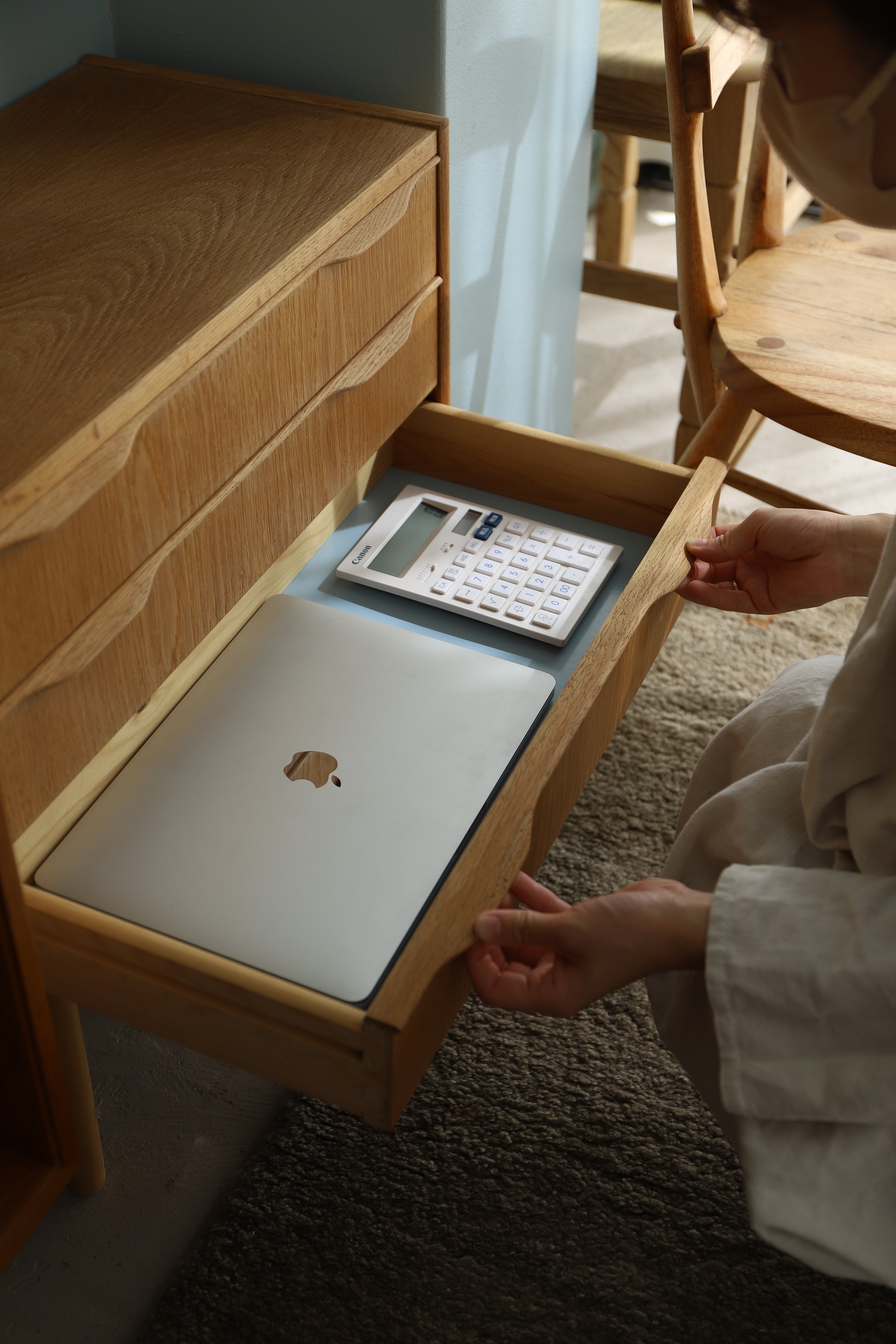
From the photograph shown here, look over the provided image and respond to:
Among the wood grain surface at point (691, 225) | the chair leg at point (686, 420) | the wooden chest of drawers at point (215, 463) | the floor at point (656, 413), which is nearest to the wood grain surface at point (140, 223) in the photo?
the wooden chest of drawers at point (215, 463)

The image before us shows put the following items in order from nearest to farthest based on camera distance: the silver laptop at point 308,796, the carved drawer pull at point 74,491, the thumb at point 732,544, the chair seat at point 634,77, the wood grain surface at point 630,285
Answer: the carved drawer pull at point 74,491 < the silver laptop at point 308,796 < the thumb at point 732,544 < the chair seat at point 634,77 < the wood grain surface at point 630,285

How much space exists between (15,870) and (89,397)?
279 millimetres

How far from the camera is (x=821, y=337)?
1272 millimetres

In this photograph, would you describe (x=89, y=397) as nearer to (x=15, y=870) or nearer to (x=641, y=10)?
(x=15, y=870)

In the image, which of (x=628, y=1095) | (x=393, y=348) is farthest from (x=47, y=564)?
(x=628, y=1095)

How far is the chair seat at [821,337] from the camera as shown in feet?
3.87

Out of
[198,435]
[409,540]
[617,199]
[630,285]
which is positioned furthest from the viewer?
[617,199]

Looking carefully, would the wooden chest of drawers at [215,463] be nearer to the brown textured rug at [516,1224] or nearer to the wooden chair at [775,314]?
the wooden chair at [775,314]

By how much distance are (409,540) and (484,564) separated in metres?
0.08

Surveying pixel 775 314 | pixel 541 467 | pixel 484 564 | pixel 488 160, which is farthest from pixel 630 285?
pixel 484 564

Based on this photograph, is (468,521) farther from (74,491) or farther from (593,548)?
(74,491)

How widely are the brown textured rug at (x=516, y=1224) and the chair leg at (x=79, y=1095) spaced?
0.37 ft

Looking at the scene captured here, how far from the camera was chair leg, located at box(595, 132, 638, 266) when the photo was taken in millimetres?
1936

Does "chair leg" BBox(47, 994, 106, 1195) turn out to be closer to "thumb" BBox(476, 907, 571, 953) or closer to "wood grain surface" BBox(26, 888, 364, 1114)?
"wood grain surface" BBox(26, 888, 364, 1114)
